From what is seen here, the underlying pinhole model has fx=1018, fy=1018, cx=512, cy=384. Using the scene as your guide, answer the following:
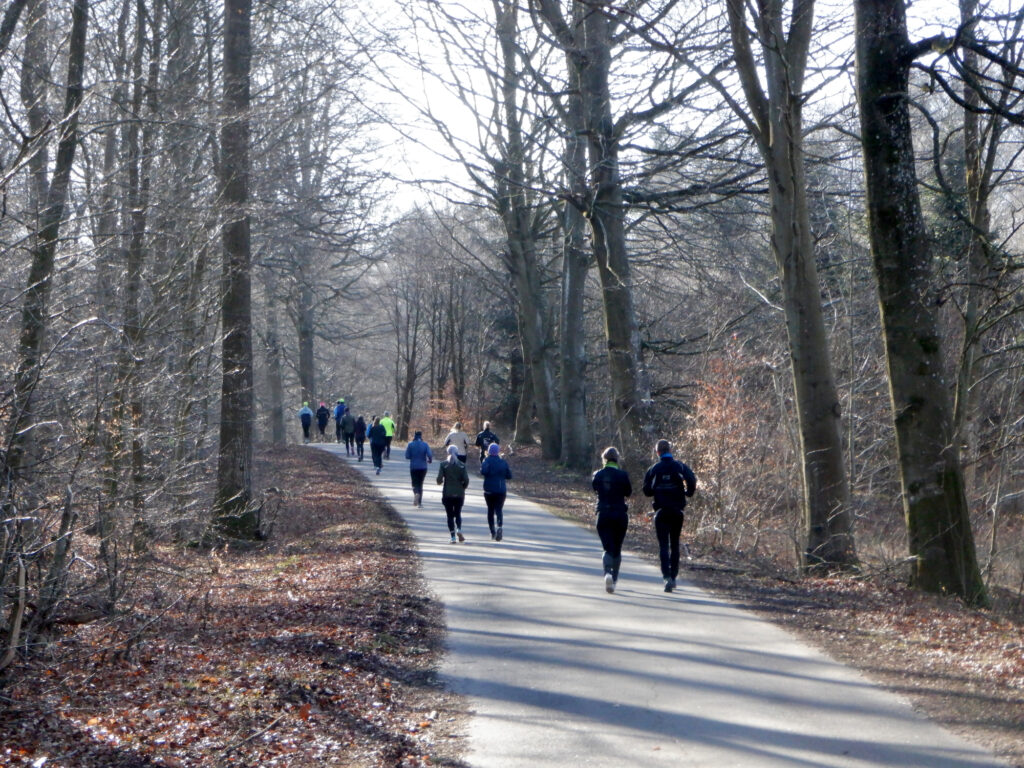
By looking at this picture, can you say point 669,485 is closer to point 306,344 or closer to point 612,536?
point 612,536

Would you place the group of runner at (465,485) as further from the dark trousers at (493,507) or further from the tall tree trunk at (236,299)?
the tall tree trunk at (236,299)

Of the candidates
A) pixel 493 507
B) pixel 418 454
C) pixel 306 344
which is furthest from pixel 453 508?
pixel 306 344

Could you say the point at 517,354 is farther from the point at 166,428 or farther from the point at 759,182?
the point at 166,428

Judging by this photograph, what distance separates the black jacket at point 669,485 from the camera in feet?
39.2

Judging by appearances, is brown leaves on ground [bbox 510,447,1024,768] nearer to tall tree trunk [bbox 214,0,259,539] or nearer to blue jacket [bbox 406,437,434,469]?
blue jacket [bbox 406,437,434,469]

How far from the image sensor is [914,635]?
9.16 m

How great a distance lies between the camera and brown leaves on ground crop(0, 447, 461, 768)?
20.7 feet

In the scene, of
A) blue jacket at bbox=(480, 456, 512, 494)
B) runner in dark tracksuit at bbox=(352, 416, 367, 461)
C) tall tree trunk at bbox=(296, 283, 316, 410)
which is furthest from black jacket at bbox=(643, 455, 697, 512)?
tall tree trunk at bbox=(296, 283, 316, 410)

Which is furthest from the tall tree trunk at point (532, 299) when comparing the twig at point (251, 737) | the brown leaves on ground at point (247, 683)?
the twig at point (251, 737)

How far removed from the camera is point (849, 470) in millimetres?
17250

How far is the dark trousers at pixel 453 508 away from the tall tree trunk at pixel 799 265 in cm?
565

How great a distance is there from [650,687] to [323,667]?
2617 mm

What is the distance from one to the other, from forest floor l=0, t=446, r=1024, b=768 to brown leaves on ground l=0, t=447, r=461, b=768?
2 centimetres

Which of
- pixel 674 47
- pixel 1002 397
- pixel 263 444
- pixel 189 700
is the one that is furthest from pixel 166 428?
pixel 263 444
